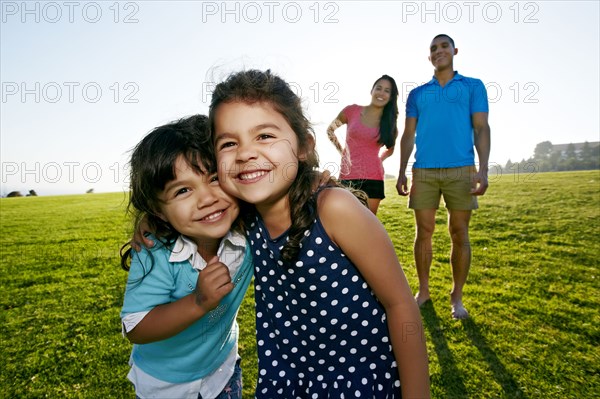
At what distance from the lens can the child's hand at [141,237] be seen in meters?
1.70

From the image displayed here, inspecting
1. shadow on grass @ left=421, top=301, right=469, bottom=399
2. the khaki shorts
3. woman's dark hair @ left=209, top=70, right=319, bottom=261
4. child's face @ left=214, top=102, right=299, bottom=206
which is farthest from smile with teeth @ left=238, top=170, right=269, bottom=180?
the khaki shorts

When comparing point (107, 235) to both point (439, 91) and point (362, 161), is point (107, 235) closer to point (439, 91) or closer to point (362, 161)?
point (362, 161)

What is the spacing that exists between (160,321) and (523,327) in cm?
362

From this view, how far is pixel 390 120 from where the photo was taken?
17.4 ft

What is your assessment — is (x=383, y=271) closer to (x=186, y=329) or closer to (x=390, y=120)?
(x=186, y=329)

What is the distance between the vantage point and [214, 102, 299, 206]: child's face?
5.09ft

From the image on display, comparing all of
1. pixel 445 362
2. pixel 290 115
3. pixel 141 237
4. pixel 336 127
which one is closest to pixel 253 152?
pixel 290 115

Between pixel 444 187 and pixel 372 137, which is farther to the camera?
pixel 372 137

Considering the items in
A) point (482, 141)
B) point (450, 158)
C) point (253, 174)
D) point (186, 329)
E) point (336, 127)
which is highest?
point (336, 127)

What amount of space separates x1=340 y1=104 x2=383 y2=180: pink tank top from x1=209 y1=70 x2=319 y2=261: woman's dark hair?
11.2 feet

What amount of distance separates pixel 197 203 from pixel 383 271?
87cm

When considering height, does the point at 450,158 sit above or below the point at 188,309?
above

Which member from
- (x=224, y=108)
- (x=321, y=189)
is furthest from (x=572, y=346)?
(x=224, y=108)

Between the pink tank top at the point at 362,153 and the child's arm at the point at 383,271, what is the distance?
145 inches
